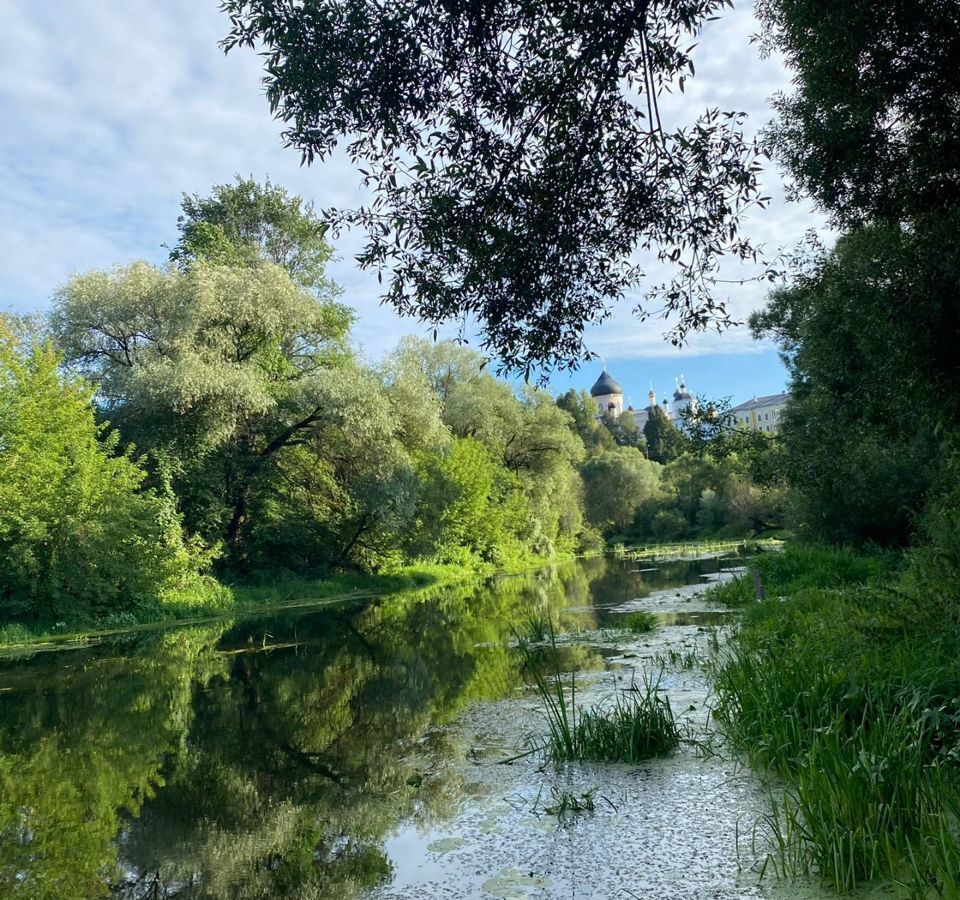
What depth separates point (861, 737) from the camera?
448cm

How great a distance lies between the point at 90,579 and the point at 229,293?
33.0 ft

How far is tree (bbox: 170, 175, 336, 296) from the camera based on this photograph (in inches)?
1247

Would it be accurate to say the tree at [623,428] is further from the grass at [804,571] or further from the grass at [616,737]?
the grass at [616,737]

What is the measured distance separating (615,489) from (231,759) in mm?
63634

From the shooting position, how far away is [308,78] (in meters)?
5.67

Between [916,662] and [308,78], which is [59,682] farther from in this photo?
[916,662]

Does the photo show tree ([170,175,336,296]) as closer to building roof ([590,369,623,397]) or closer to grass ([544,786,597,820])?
grass ([544,786,597,820])

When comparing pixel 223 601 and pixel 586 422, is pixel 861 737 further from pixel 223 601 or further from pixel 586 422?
pixel 586 422

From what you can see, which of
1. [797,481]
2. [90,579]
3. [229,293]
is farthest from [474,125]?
[229,293]

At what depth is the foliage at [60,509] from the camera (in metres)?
17.6

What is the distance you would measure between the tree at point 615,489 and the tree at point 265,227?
41.1 metres

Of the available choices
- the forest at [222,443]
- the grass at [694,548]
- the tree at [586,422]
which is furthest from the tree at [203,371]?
the tree at [586,422]

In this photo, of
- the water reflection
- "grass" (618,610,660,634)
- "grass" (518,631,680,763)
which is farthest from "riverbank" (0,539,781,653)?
"grass" (518,631,680,763)

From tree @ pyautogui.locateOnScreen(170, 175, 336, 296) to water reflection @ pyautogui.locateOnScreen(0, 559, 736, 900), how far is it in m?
20.0
